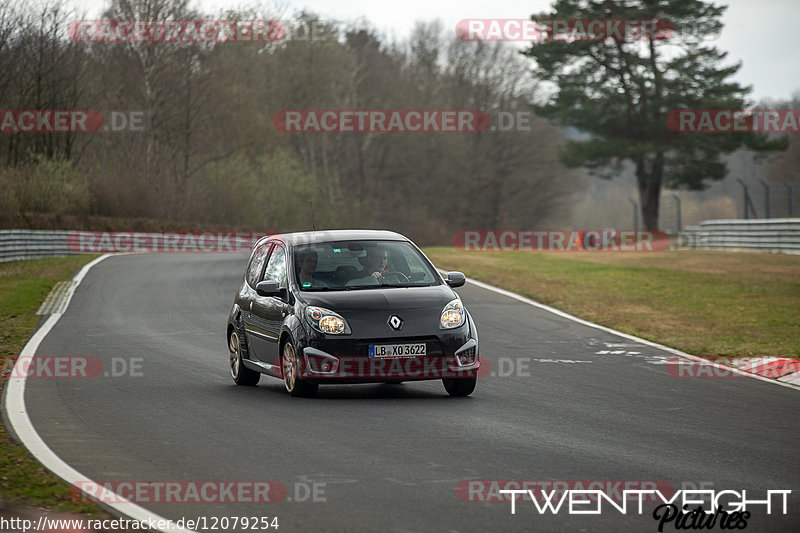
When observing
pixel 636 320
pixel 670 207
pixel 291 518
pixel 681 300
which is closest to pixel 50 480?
pixel 291 518

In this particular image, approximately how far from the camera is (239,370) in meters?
11.9

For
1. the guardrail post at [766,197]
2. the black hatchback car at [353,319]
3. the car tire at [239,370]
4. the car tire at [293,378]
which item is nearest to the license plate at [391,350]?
the black hatchback car at [353,319]

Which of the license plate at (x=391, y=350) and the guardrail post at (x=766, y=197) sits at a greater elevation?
the guardrail post at (x=766, y=197)

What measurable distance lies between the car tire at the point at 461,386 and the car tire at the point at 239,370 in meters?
2.25

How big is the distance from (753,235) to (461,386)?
32.4 m

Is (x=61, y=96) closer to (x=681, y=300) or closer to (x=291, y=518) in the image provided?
(x=681, y=300)

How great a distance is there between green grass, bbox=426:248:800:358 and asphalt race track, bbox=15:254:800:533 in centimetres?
257

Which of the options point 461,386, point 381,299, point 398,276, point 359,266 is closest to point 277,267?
point 359,266

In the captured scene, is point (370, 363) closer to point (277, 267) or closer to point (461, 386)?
point (461, 386)

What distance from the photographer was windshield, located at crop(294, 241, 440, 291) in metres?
10.9

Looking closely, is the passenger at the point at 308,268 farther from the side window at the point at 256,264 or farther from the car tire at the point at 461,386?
the car tire at the point at 461,386

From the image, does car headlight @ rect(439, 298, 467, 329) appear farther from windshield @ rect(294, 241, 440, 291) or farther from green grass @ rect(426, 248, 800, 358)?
green grass @ rect(426, 248, 800, 358)

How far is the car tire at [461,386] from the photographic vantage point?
10.6 meters

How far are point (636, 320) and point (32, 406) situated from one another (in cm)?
1194
